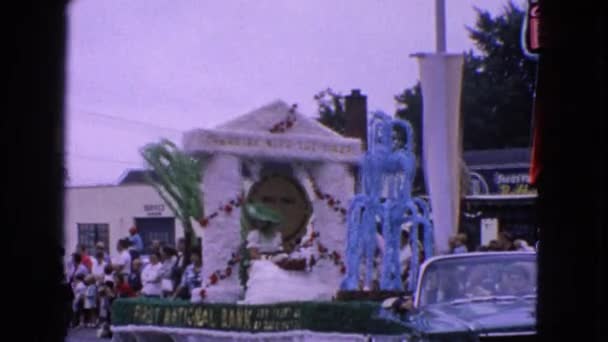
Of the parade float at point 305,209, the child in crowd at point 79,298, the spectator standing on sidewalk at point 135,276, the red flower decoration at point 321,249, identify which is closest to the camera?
the parade float at point 305,209

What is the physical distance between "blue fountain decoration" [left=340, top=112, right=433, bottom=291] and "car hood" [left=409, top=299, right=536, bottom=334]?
20.9 ft

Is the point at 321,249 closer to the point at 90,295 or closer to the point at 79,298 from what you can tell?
the point at 90,295

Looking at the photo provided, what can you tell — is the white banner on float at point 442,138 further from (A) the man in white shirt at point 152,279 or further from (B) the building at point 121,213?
(B) the building at point 121,213

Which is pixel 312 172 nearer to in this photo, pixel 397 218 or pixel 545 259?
pixel 397 218

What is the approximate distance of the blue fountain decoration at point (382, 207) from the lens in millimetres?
15945

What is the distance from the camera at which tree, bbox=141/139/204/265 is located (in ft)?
77.6

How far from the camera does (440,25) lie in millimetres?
16984

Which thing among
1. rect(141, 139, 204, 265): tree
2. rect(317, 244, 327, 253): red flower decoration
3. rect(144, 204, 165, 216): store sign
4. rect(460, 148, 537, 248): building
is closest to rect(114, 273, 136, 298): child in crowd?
rect(141, 139, 204, 265): tree

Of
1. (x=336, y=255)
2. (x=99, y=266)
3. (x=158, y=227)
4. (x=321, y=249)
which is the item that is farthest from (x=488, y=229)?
(x=158, y=227)

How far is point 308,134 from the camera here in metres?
16.4

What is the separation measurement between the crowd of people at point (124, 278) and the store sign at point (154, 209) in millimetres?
14385

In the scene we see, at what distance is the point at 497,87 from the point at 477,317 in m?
35.6

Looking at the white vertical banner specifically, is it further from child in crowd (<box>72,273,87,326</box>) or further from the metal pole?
the metal pole

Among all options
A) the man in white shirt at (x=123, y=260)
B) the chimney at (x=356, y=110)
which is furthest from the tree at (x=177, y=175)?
the chimney at (x=356, y=110)
